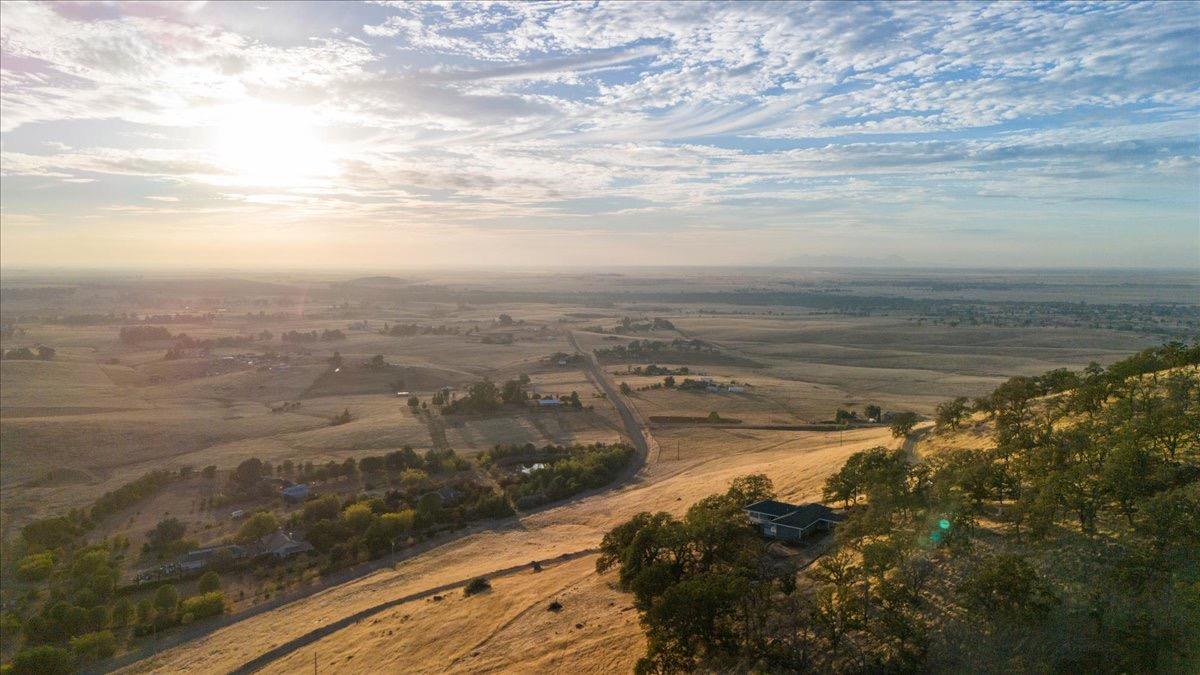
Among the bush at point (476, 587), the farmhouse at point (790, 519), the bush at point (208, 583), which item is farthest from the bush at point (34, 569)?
the farmhouse at point (790, 519)

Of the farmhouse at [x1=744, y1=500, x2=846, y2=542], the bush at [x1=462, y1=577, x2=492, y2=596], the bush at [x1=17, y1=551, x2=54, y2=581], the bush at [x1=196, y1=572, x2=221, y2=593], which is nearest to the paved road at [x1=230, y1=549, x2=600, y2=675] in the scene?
the bush at [x1=462, y1=577, x2=492, y2=596]

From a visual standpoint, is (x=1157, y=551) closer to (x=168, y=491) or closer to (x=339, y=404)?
(x=168, y=491)

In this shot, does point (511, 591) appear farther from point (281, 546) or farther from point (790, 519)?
point (281, 546)

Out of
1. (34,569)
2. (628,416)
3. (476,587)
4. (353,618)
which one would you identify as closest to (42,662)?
(34,569)

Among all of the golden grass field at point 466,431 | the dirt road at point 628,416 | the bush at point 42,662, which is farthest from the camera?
the dirt road at point 628,416

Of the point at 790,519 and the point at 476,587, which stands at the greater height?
the point at 790,519

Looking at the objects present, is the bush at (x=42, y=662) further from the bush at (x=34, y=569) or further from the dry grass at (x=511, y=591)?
the bush at (x=34, y=569)

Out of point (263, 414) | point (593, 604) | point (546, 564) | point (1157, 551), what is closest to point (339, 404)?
point (263, 414)
